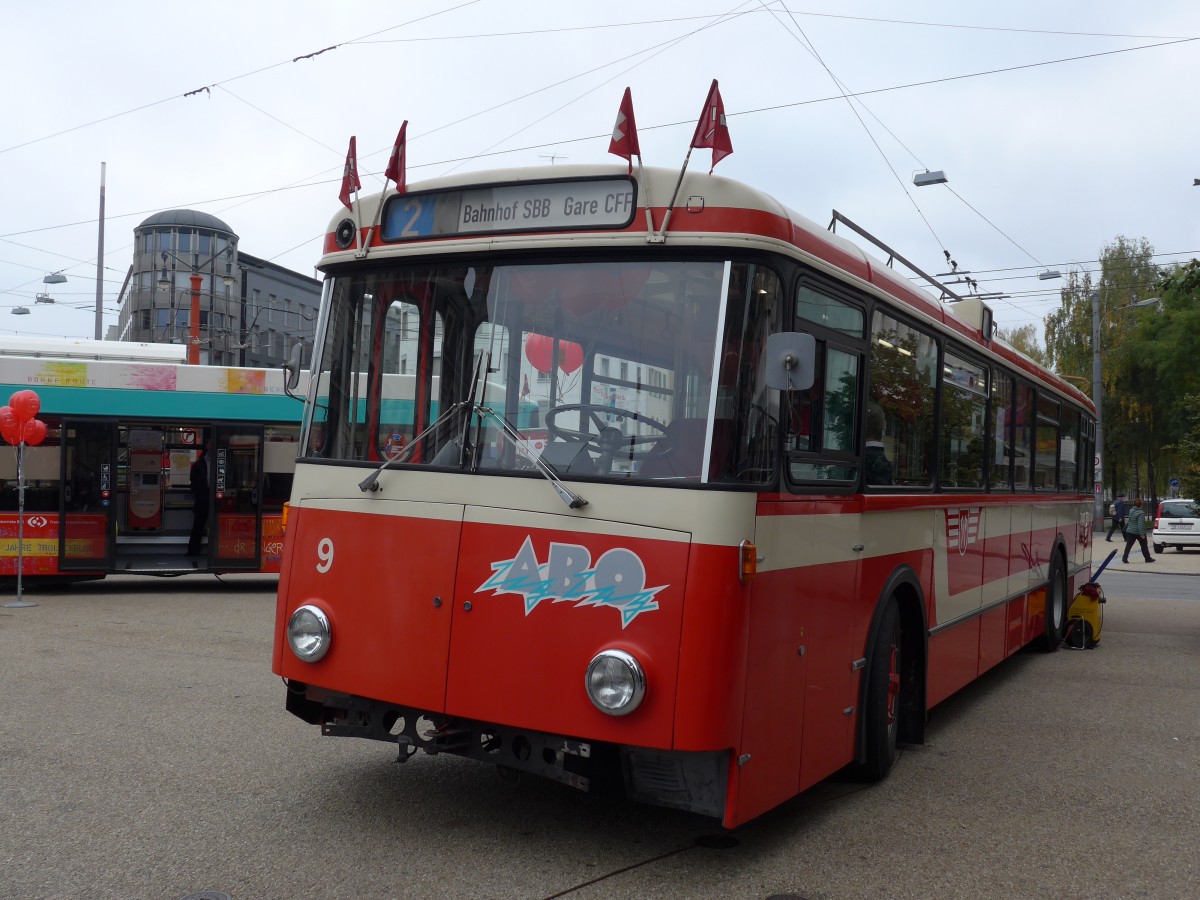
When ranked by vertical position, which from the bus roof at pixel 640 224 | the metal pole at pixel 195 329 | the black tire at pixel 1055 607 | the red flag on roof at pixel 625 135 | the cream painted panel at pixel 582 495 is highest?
the metal pole at pixel 195 329

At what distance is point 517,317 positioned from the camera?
4988mm

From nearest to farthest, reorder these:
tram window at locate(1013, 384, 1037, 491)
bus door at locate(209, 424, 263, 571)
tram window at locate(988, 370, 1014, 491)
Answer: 1. tram window at locate(988, 370, 1014, 491)
2. tram window at locate(1013, 384, 1037, 491)
3. bus door at locate(209, 424, 263, 571)

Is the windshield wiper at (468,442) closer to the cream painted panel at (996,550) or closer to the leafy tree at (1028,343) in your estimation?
the cream painted panel at (996,550)

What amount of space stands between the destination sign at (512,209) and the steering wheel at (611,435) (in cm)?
77

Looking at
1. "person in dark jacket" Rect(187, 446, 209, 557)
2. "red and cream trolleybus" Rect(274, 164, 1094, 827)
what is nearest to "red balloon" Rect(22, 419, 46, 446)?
"person in dark jacket" Rect(187, 446, 209, 557)

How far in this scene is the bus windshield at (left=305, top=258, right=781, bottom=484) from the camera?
15.2 feet

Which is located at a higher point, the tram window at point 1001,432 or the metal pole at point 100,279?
the metal pole at point 100,279

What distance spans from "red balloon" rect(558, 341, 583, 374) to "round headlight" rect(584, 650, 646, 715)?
46.0 inches

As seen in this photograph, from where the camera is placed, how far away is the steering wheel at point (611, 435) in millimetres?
4668

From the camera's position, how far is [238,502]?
653 inches

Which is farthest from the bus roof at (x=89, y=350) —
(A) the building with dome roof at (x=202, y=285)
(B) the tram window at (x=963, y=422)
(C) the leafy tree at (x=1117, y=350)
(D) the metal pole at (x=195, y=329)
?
(A) the building with dome roof at (x=202, y=285)

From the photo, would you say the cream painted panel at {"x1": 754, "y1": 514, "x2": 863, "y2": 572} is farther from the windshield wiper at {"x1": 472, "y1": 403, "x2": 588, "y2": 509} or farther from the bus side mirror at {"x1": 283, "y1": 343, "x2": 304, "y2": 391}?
the bus side mirror at {"x1": 283, "y1": 343, "x2": 304, "y2": 391}

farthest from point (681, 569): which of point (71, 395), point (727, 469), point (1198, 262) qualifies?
point (71, 395)

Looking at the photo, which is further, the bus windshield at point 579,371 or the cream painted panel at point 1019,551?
the cream painted panel at point 1019,551
